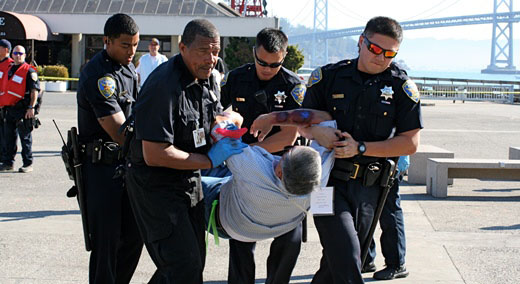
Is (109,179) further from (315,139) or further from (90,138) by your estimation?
(315,139)

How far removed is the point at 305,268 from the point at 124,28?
2599 millimetres

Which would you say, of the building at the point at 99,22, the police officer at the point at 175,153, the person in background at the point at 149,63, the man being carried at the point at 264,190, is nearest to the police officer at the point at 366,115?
the man being carried at the point at 264,190

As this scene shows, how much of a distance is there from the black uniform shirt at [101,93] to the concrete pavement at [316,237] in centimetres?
149

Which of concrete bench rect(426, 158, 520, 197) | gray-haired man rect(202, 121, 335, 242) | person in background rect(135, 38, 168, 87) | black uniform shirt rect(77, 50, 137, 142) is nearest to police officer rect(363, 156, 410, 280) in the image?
gray-haired man rect(202, 121, 335, 242)

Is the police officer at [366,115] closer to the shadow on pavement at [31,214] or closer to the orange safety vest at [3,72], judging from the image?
the shadow on pavement at [31,214]

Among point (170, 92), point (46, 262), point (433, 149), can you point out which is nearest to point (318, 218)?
point (170, 92)

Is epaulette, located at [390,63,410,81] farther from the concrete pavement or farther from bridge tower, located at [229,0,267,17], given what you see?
bridge tower, located at [229,0,267,17]

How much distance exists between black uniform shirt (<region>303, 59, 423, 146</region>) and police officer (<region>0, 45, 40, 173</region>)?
658cm

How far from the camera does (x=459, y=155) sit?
42.1 ft

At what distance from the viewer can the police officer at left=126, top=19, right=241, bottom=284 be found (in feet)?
11.6

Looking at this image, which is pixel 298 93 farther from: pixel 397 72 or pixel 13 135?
pixel 13 135

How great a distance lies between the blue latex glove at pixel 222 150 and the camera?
3713mm

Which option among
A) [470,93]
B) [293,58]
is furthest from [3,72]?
[470,93]

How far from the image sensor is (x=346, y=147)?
4004 mm
